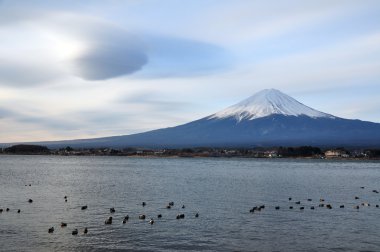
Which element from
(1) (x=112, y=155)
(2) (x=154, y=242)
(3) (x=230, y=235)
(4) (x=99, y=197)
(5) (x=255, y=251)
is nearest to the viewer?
(5) (x=255, y=251)

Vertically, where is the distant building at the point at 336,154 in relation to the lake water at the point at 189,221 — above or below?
above

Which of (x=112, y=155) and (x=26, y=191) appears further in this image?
(x=112, y=155)

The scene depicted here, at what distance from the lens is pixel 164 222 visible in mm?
29422

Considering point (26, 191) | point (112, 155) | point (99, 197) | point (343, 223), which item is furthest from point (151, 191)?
point (112, 155)

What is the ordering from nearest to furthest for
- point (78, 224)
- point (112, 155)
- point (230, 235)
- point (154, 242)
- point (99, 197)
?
point (154, 242) < point (230, 235) < point (78, 224) < point (99, 197) < point (112, 155)

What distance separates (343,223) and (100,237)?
1405 centimetres

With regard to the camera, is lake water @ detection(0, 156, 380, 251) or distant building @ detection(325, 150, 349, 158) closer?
lake water @ detection(0, 156, 380, 251)

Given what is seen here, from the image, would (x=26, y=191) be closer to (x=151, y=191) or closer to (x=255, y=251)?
(x=151, y=191)

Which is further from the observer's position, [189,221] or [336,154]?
[336,154]

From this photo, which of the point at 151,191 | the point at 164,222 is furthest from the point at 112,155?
the point at 164,222

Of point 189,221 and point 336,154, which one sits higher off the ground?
point 336,154

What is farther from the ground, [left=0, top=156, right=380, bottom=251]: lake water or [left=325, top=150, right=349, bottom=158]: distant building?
[left=325, top=150, right=349, bottom=158]: distant building

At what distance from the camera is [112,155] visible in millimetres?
179500

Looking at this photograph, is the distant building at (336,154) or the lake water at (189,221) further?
the distant building at (336,154)
